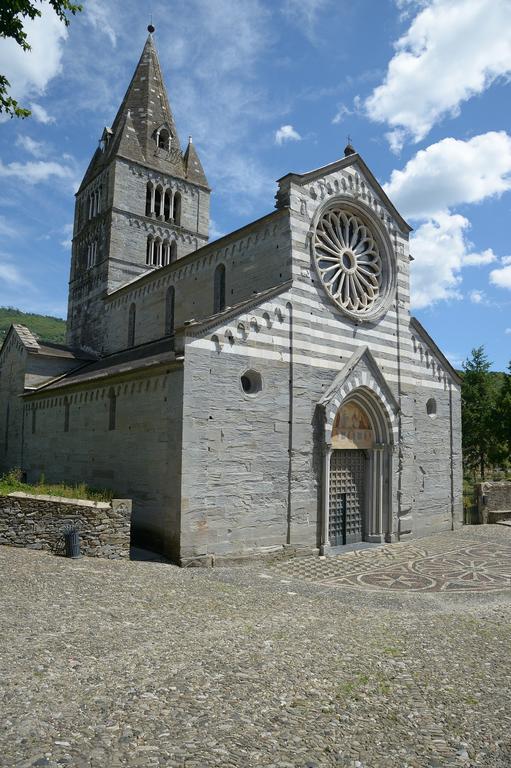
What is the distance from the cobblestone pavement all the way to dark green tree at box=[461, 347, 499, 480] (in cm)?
2765

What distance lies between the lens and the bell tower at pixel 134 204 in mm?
28875

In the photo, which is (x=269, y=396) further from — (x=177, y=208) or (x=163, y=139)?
(x=163, y=139)

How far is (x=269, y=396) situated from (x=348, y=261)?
678 cm

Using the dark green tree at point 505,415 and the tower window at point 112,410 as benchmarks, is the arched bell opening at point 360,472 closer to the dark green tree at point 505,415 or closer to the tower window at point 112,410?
the tower window at point 112,410

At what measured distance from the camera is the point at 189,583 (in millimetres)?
11281

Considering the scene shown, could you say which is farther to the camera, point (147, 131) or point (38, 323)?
point (38, 323)

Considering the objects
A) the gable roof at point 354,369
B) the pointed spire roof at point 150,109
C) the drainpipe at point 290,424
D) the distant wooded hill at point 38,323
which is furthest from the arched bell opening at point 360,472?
the distant wooded hill at point 38,323

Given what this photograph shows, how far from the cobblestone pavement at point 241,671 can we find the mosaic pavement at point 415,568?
0.53 metres

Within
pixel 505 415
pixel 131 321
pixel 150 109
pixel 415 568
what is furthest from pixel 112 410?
pixel 505 415

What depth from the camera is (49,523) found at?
12.5 meters

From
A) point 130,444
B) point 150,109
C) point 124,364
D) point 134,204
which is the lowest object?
point 130,444

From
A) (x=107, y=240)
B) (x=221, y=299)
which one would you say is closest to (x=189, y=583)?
(x=221, y=299)

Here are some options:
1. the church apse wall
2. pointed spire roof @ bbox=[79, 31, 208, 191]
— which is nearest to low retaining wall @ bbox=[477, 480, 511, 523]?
the church apse wall

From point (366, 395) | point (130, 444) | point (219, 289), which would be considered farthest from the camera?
point (219, 289)
